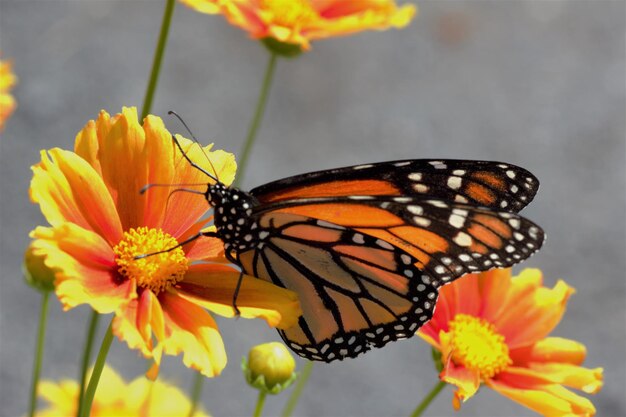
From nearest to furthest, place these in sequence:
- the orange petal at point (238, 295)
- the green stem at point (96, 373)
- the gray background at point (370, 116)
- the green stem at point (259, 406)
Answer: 1. the green stem at point (96, 373)
2. the orange petal at point (238, 295)
3. the green stem at point (259, 406)
4. the gray background at point (370, 116)

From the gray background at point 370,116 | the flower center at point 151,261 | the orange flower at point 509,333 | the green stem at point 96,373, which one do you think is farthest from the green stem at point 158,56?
the gray background at point 370,116

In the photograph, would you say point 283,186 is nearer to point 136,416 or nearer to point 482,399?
point 136,416

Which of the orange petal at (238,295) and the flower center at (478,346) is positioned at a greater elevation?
the flower center at (478,346)

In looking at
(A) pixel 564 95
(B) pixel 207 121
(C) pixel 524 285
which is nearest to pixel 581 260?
(A) pixel 564 95

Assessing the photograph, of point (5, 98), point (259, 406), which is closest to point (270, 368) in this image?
point (259, 406)

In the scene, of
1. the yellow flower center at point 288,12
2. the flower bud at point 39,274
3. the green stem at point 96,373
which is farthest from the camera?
the yellow flower center at point 288,12

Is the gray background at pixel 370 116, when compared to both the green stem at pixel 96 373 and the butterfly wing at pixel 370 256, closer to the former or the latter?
the butterfly wing at pixel 370 256

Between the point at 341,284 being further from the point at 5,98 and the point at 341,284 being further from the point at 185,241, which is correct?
the point at 5,98
